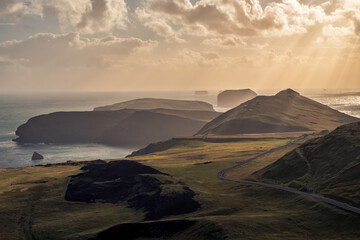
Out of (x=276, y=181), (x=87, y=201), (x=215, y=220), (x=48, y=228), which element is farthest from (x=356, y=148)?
(x=48, y=228)

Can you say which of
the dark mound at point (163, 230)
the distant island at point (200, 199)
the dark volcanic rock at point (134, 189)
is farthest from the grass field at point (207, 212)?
the dark volcanic rock at point (134, 189)

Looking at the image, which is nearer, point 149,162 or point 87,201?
point 87,201

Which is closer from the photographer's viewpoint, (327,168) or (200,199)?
(200,199)

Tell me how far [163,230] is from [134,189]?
41.3 meters

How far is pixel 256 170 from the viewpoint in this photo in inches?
5522

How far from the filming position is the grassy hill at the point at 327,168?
Result: 3831 inches

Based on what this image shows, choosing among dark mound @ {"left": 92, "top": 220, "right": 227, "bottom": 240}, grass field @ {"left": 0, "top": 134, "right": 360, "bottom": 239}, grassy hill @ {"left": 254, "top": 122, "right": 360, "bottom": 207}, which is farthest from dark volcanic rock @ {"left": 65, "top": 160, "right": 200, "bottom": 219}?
grassy hill @ {"left": 254, "top": 122, "right": 360, "bottom": 207}

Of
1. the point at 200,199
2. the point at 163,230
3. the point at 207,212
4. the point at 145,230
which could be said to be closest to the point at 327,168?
the point at 200,199

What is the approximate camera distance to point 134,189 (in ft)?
397

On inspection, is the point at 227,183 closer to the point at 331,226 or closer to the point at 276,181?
the point at 276,181

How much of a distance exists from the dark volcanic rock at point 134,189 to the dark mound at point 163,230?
13.6 m

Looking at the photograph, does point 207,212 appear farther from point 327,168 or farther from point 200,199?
point 327,168

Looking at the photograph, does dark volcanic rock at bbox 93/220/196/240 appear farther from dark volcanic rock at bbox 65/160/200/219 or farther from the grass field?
dark volcanic rock at bbox 65/160/200/219

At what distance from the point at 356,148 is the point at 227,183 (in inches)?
1760
